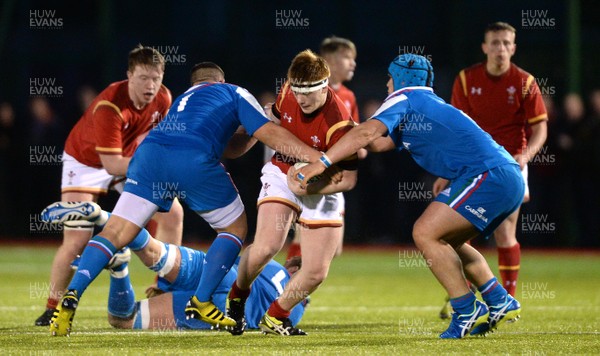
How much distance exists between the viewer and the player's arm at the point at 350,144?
6586 mm

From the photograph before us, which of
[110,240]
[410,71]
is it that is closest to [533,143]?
[410,71]

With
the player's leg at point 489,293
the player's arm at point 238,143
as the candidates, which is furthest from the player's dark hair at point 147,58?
the player's leg at point 489,293

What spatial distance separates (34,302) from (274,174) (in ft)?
10.7

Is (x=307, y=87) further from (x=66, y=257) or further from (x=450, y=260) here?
(x=66, y=257)

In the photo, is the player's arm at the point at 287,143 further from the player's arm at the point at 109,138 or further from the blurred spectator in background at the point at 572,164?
the blurred spectator in background at the point at 572,164

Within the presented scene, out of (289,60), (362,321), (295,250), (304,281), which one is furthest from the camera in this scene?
(289,60)

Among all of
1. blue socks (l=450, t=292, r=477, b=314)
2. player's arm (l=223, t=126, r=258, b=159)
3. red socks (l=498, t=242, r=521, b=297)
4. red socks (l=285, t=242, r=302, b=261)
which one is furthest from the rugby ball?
red socks (l=285, t=242, r=302, b=261)

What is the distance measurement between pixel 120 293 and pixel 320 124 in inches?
69.7

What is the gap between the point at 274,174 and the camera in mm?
7180

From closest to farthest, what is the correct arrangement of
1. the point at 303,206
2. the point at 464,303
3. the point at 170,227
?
the point at 464,303, the point at 303,206, the point at 170,227

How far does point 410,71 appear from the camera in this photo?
693 cm

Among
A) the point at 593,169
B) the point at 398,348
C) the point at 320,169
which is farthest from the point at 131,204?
the point at 593,169

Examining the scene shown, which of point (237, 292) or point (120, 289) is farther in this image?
point (120, 289)

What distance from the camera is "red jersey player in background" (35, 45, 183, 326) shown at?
802 cm
